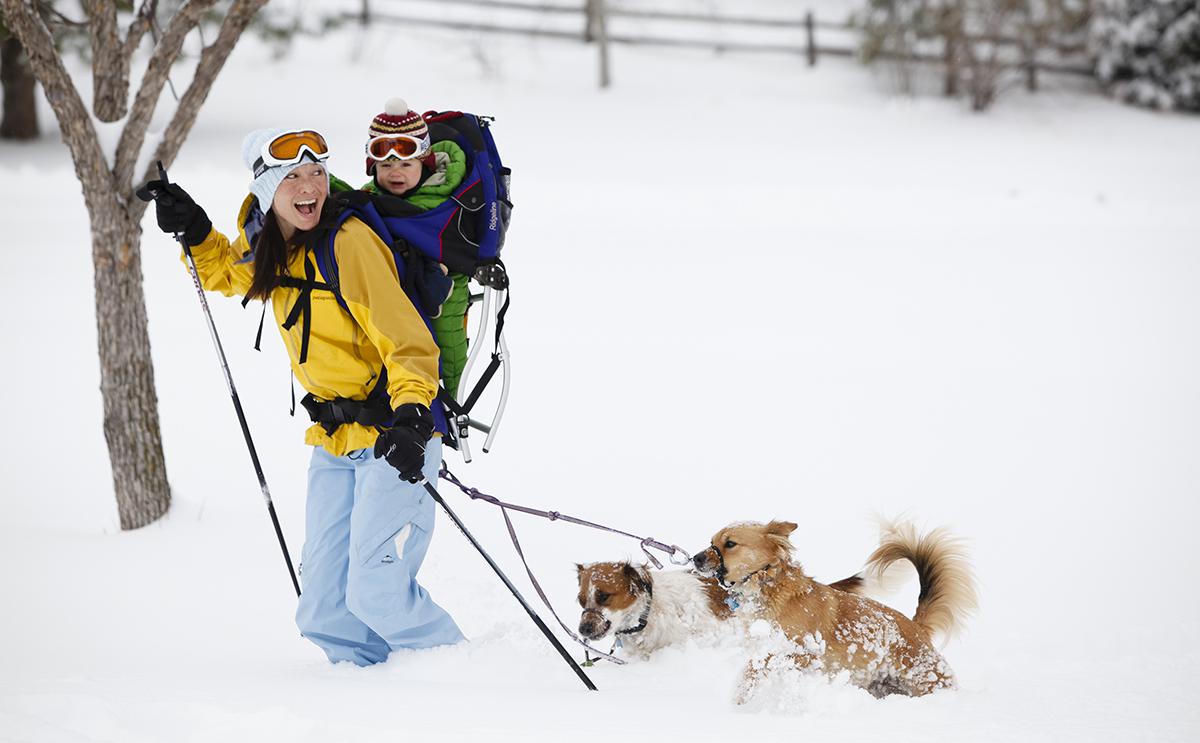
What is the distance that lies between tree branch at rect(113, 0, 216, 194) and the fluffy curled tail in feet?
13.5

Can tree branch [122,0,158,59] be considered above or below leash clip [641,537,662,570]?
above

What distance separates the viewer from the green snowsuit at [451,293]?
360 cm

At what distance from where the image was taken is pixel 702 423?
7574 mm

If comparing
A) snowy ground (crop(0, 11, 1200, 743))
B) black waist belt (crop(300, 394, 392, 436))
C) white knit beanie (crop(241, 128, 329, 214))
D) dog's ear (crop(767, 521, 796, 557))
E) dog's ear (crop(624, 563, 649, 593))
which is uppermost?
white knit beanie (crop(241, 128, 329, 214))

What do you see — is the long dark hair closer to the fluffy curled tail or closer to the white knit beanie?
the white knit beanie

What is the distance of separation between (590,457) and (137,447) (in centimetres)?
292

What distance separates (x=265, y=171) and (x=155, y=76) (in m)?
2.25

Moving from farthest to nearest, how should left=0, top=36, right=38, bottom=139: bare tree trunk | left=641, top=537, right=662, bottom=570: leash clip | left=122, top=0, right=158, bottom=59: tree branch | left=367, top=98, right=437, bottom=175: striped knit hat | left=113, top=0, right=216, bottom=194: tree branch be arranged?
left=0, top=36, right=38, bottom=139: bare tree trunk → left=122, top=0, right=158, bottom=59: tree branch → left=113, top=0, right=216, bottom=194: tree branch → left=641, top=537, right=662, bottom=570: leash clip → left=367, top=98, right=437, bottom=175: striped knit hat

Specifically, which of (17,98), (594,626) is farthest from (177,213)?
(17,98)

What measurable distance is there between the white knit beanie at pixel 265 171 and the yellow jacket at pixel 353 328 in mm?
164

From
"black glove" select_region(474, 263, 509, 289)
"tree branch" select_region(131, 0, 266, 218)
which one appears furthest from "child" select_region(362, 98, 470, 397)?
"tree branch" select_region(131, 0, 266, 218)

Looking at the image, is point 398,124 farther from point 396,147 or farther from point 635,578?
point 635,578

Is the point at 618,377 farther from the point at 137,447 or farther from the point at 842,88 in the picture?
the point at 842,88

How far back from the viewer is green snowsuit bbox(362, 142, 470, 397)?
360cm
